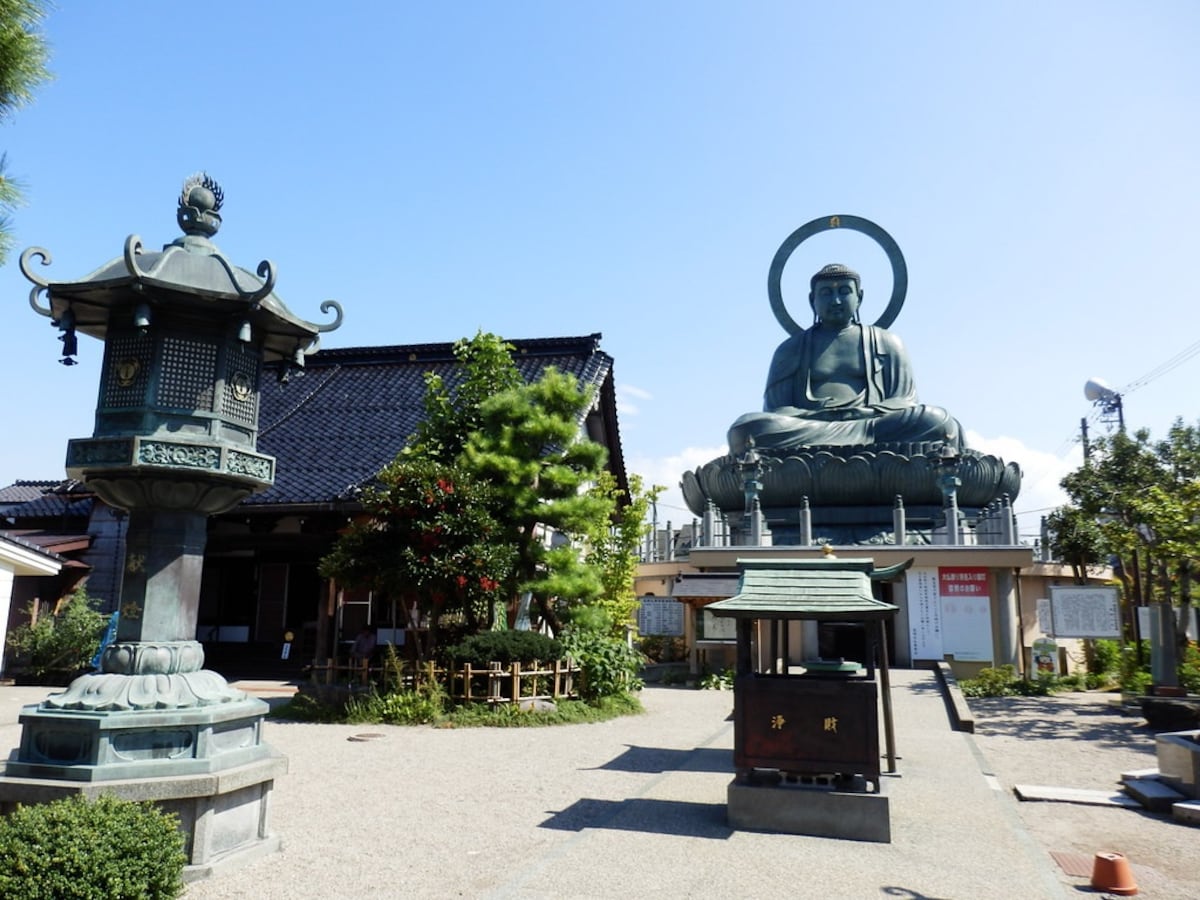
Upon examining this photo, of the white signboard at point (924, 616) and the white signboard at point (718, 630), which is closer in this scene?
the white signboard at point (718, 630)

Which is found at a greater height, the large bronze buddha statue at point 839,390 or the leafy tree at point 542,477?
the large bronze buddha statue at point 839,390

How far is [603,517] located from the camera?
14.1 meters

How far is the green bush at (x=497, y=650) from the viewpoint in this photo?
1238 cm

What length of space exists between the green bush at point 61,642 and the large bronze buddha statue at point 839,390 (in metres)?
15.9

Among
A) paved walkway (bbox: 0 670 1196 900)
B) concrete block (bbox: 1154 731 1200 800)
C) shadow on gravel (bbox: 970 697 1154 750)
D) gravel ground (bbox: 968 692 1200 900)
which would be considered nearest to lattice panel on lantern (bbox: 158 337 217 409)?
paved walkway (bbox: 0 670 1196 900)

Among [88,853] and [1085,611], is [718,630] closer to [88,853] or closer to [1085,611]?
[1085,611]

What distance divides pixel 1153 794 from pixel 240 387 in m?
8.75

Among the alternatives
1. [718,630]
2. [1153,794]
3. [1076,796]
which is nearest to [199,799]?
[1076,796]

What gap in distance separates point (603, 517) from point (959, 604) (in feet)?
30.9

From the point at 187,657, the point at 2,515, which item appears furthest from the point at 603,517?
the point at 2,515

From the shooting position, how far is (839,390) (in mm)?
24359

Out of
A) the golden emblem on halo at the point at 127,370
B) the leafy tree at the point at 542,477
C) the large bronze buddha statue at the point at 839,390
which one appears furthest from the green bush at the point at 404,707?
the large bronze buddha statue at the point at 839,390

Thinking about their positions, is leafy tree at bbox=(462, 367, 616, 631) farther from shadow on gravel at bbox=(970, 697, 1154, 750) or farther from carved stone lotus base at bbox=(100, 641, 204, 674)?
carved stone lotus base at bbox=(100, 641, 204, 674)

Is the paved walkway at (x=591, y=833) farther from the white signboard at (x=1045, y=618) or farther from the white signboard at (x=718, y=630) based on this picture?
the white signboard at (x=718, y=630)
